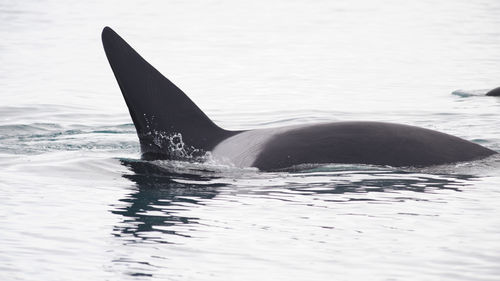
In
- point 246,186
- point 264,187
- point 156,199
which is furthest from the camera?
point 246,186

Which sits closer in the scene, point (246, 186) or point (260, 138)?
point (246, 186)

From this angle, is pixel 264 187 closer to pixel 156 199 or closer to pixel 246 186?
pixel 246 186

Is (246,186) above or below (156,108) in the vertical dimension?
below

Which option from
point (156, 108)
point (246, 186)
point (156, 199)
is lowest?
point (156, 199)

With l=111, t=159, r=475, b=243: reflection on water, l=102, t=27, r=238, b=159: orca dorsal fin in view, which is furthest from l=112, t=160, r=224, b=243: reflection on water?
l=102, t=27, r=238, b=159: orca dorsal fin

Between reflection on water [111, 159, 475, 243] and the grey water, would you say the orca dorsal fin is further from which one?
reflection on water [111, 159, 475, 243]

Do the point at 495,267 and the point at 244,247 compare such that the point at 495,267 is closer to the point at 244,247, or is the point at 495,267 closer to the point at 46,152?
the point at 244,247

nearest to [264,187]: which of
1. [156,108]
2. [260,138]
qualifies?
[260,138]

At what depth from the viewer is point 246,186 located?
31.8 ft

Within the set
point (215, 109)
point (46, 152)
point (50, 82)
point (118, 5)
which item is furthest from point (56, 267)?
point (118, 5)

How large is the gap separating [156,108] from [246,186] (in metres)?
1.70

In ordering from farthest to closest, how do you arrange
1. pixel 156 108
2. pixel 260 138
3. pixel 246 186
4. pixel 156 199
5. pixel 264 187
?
pixel 156 108 → pixel 260 138 → pixel 246 186 → pixel 264 187 → pixel 156 199

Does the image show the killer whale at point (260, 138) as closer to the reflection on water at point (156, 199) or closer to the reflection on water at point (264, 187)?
the reflection on water at point (264, 187)

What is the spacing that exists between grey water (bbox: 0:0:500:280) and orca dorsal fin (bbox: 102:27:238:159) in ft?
0.96
